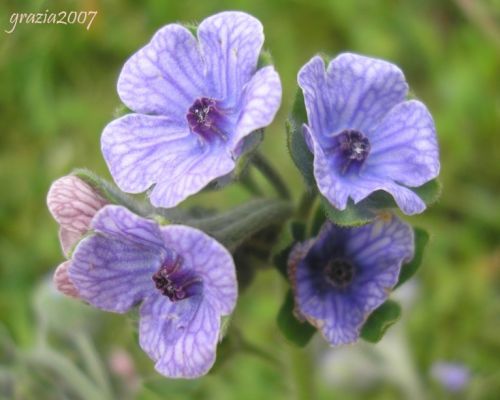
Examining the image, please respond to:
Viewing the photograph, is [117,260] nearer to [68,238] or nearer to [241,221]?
[68,238]

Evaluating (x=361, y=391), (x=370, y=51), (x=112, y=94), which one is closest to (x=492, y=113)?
(x=370, y=51)

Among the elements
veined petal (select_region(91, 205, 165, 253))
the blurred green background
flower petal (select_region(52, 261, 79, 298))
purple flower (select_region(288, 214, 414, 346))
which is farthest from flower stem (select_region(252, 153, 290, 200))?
the blurred green background

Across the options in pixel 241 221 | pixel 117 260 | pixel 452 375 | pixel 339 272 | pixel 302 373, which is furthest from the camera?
pixel 452 375

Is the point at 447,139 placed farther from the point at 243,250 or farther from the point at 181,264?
the point at 181,264

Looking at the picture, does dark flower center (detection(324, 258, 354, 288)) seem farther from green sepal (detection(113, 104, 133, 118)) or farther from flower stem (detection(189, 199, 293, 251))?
green sepal (detection(113, 104, 133, 118))

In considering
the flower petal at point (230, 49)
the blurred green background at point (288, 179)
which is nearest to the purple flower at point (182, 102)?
the flower petal at point (230, 49)

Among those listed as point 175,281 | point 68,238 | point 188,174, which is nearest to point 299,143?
point 188,174
